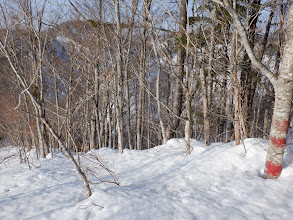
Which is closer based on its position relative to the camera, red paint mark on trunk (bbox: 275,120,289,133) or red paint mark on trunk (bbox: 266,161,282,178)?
red paint mark on trunk (bbox: 275,120,289,133)

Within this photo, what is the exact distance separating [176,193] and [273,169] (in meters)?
1.45

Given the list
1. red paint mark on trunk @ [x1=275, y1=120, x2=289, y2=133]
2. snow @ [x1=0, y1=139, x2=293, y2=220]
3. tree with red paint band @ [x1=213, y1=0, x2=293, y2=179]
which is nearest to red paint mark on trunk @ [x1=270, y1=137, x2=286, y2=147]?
tree with red paint band @ [x1=213, y1=0, x2=293, y2=179]

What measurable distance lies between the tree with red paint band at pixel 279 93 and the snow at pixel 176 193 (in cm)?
33

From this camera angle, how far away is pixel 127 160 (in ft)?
17.9

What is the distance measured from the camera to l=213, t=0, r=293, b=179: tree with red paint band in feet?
7.48

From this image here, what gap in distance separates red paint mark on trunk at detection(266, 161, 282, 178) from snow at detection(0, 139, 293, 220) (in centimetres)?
9

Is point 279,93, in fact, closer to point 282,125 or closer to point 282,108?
point 282,108

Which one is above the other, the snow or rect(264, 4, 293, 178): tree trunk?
rect(264, 4, 293, 178): tree trunk

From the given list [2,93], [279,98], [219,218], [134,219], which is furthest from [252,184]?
[2,93]

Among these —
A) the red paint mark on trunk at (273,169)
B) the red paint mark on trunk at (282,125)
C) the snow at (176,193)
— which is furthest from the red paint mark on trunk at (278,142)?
the snow at (176,193)

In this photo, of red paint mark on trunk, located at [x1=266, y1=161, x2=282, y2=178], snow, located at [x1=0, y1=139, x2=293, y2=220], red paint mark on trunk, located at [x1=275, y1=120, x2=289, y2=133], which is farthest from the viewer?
red paint mark on trunk, located at [x1=266, y1=161, x2=282, y2=178]

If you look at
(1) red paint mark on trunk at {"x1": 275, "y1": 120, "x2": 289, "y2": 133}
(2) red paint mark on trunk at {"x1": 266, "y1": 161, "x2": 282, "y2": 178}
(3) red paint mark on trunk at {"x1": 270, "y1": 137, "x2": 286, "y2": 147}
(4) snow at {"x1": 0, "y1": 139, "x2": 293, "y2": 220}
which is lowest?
(4) snow at {"x1": 0, "y1": 139, "x2": 293, "y2": 220}

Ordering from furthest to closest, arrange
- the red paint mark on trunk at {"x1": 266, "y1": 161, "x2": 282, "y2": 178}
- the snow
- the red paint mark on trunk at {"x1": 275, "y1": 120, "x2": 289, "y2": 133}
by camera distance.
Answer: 1. the red paint mark on trunk at {"x1": 266, "y1": 161, "x2": 282, "y2": 178}
2. the red paint mark on trunk at {"x1": 275, "y1": 120, "x2": 289, "y2": 133}
3. the snow

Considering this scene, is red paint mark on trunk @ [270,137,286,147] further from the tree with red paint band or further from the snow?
the snow
